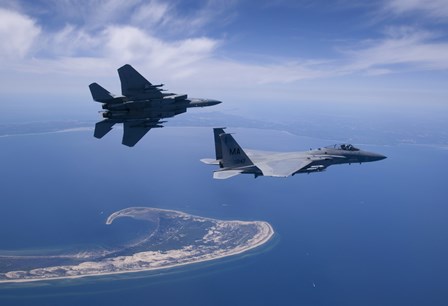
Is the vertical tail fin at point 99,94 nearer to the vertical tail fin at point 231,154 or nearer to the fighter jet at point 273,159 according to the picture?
the fighter jet at point 273,159

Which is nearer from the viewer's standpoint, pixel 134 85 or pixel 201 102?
pixel 134 85

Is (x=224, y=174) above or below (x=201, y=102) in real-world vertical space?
below

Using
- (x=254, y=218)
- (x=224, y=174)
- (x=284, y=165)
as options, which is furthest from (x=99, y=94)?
(x=254, y=218)

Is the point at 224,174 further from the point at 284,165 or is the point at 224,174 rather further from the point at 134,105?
the point at 134,105

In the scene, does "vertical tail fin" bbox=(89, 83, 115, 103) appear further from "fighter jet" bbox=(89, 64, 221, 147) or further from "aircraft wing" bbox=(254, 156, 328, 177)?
"aircraft wing" bbox=(254, 156, 328, 177)

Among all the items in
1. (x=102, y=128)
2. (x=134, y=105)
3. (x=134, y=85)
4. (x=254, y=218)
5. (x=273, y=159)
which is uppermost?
(x=134, y=85)

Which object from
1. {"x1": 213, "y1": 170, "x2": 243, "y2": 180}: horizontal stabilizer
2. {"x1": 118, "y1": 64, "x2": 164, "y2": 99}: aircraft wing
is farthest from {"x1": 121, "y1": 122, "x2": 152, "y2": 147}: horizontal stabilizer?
{"x1": 213, "y1": 170, "x2": 243, "y2": 180}: horizontal stabilizer

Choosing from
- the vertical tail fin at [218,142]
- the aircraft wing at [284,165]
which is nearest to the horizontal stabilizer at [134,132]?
the vertical tail fin at [218,142]
